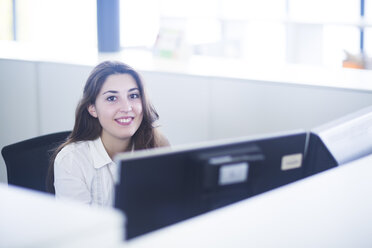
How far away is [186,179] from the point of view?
989mm

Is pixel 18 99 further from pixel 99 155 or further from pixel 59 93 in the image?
pixel 99 155

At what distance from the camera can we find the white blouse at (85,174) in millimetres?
1906

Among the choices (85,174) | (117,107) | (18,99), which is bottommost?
(85,174)

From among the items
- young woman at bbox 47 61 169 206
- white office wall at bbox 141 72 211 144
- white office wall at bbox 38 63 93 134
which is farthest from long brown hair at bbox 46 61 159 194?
white office wall at bbox 38 63 93 134

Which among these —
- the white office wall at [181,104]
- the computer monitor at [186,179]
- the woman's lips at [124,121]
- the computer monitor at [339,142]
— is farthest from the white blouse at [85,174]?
the computer monitor at [186,179]

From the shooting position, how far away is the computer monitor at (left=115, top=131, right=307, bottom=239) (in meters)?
0.95

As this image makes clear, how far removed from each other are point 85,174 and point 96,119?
0.27 metres

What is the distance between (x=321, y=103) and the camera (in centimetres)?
227

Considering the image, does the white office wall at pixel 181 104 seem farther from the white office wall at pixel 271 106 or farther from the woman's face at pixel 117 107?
the woman's face at pixel 117 107

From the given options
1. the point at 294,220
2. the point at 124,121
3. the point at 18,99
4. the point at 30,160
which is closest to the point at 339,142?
the point at 294,220

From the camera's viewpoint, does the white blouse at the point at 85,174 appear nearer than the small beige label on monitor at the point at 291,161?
No

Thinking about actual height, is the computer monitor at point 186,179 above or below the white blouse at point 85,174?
above

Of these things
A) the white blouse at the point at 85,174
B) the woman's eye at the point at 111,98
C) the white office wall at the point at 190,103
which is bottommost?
the white blouse at the point at 85,174

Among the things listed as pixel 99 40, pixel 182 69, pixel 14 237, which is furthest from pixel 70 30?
pixel 14 237
